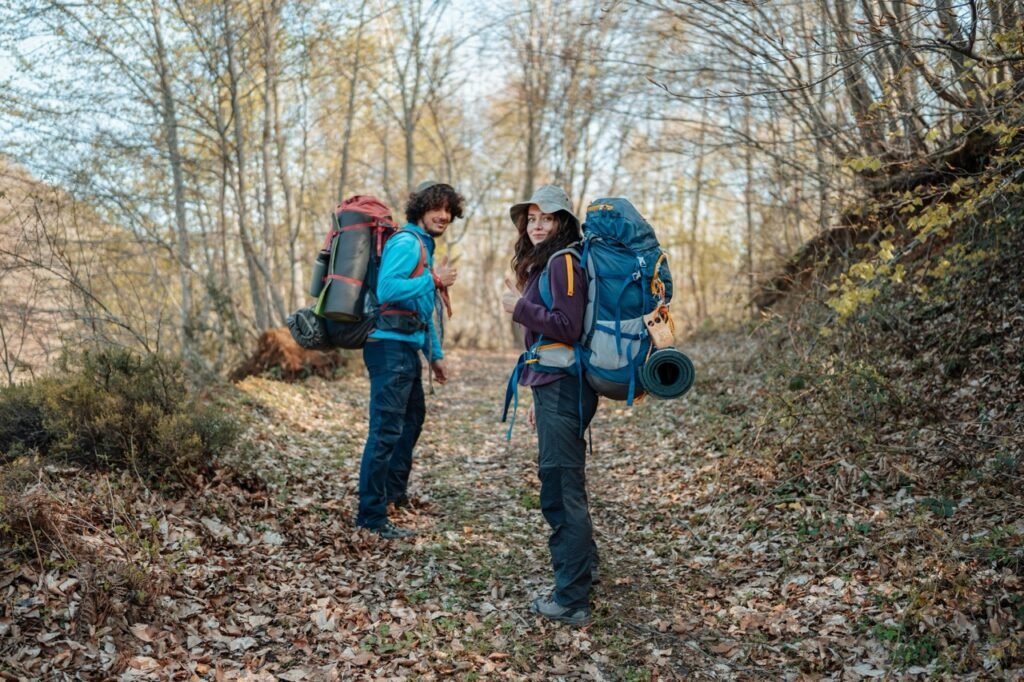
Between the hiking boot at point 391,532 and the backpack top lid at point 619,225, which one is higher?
the backpack top lid at point 619,225

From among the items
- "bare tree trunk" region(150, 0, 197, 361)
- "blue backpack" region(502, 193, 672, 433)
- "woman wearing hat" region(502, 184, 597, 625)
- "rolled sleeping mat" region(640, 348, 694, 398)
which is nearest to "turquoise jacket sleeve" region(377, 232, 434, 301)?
"woman wearing hat" region(502, 184, 597, 625)

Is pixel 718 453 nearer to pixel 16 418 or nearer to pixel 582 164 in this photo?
pixel 16 418

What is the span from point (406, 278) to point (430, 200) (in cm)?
64

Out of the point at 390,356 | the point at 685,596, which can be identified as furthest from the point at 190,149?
the point at 685,596

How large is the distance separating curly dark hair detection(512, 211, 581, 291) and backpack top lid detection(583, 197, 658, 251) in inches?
9.8

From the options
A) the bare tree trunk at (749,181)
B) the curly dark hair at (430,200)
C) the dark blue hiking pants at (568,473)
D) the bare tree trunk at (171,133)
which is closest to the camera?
the dark blue hiking pants at (568,473)

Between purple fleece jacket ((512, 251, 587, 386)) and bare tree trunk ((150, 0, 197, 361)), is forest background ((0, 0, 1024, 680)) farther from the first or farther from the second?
purple fleece jacket ((512, 251, 587, 386))

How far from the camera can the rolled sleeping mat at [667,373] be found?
3811 mm

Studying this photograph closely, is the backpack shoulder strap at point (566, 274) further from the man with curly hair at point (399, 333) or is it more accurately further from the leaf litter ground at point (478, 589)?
the leaf litter ground at point (478, 589)

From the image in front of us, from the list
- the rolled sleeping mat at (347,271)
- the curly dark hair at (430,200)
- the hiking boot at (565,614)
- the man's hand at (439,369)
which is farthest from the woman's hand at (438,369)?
the hiking boot at (565,614)

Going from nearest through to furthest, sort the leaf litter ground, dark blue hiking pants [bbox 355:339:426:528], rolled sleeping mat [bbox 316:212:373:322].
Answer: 1. the leaf litter ground
2. rolled sleeping mat [bbox 316:212:373:322]
3. dark blue hiking pants [bbox 355:339:426:528]

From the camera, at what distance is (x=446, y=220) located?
17.5ft

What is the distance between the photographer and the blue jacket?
199 inches

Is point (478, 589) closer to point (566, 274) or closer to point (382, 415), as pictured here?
point (382, 415)
